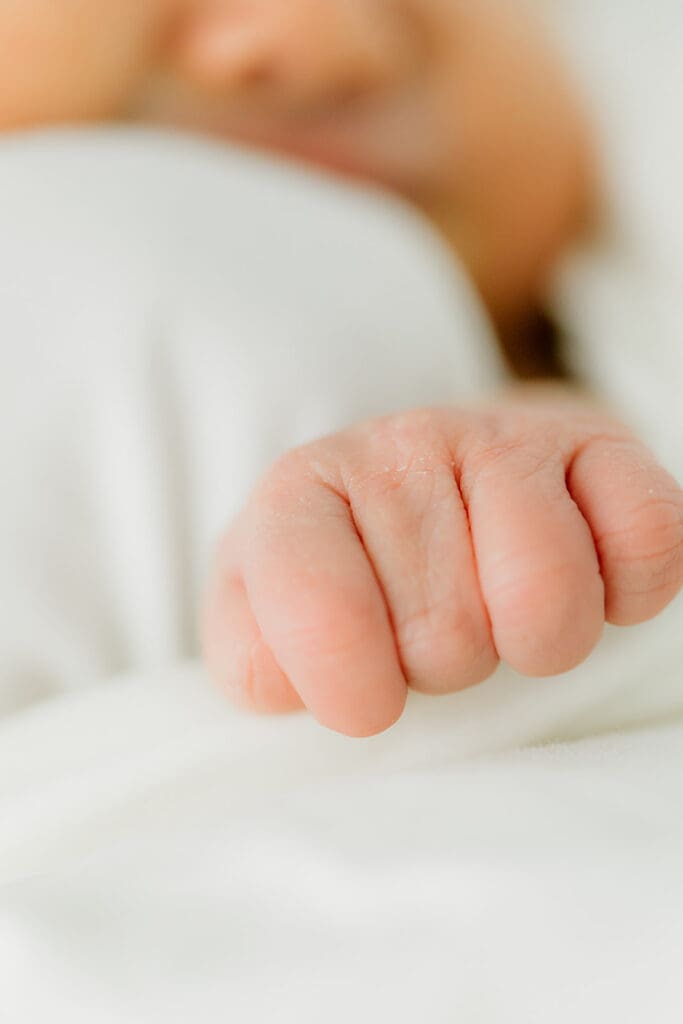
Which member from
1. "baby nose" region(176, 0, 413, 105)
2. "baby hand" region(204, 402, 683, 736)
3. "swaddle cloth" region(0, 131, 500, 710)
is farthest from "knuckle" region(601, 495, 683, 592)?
→ "baby nose" region(176, 0, 413, 105)

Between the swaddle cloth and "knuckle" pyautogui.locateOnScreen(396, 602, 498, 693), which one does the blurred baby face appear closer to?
the swaddle cloth

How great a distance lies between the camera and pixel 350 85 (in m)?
0.73

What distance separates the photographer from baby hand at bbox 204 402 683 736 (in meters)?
0.29

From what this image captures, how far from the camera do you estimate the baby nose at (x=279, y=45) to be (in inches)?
26.7

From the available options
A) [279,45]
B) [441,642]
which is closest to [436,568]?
[441,642]

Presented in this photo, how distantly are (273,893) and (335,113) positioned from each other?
619mm

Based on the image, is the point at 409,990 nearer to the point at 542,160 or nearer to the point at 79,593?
the point at 79,593

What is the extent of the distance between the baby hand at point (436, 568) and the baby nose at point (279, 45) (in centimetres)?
44

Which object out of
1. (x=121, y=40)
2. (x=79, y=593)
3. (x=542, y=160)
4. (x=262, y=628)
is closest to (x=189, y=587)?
(x=79, y=593)

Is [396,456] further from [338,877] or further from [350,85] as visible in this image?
[350,85]

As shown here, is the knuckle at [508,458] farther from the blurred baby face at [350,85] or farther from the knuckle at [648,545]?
the blurred baby face at [350,85]

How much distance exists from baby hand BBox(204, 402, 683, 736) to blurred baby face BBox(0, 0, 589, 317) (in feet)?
1.48

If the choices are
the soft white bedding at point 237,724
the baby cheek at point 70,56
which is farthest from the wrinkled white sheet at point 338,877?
the baby cheek at point 70,56

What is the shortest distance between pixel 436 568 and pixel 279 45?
51 centimetres
